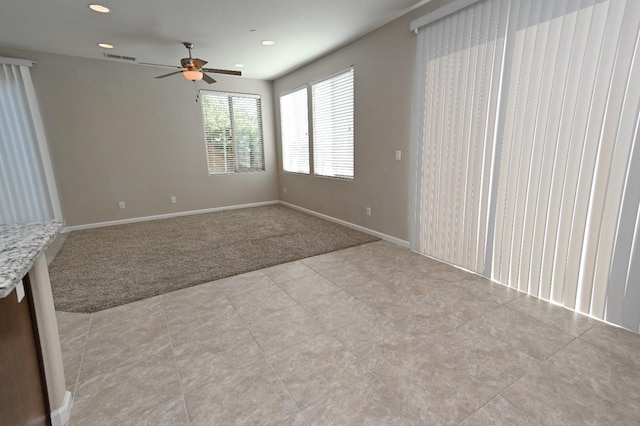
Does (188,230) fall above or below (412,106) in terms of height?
below

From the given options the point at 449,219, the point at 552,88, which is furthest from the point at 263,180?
the point at 552,88

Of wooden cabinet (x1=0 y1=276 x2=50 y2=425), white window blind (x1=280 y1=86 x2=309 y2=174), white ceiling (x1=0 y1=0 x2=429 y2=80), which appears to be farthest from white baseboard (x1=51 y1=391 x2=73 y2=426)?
white window blind (x1=280 y1=86 x2=309 y2=174)

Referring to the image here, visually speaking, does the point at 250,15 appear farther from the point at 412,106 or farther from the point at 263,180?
the point at 263,180

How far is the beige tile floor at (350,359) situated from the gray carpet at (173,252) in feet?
1.11

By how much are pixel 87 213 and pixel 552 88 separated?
648 centimetres

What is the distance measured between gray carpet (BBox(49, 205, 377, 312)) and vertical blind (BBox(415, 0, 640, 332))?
1955 mm

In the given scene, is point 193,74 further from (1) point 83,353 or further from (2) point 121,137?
(1) point 83,353

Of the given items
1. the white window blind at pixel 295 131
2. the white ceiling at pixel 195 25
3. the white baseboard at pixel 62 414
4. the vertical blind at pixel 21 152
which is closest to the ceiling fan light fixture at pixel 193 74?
the white ceiling at pixel 195 25

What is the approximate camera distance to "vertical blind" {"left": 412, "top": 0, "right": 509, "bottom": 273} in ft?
8.82

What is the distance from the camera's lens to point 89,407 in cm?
155

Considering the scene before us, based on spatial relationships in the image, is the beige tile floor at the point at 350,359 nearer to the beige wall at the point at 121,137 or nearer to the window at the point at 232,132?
the beige wall at the point at 121,137

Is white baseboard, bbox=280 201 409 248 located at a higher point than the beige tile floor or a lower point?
higher

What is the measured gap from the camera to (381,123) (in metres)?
3.98

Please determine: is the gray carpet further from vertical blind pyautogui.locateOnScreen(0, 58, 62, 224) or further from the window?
the window
